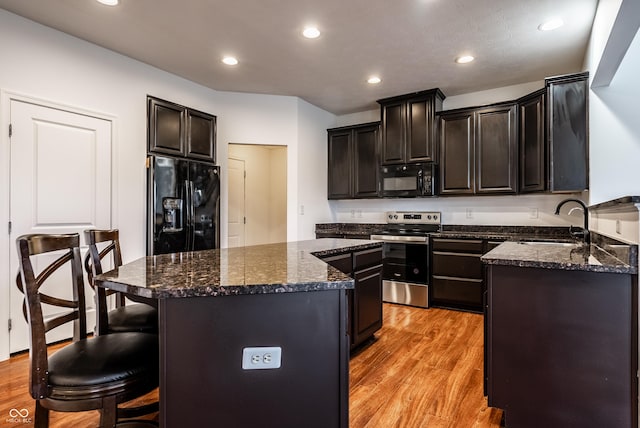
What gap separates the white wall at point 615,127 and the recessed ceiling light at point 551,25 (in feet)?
0.75

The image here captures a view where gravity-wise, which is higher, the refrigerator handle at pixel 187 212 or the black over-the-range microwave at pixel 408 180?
the black over-the-range microwave at pixel 408 180

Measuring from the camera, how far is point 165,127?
3619mm

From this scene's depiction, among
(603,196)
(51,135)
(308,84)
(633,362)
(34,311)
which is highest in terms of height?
(308,84)

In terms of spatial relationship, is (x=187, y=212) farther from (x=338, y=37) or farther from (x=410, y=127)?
(x=410, y=127)

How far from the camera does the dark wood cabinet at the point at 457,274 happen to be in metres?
3.79

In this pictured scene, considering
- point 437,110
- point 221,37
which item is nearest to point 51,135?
point 221,37

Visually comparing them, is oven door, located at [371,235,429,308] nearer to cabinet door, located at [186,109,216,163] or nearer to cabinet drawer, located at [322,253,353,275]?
cabinet drawer, located at [322,253,353,275]

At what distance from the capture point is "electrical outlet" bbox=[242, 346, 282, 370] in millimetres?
1109

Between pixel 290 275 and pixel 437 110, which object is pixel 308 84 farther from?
pixel 290 275

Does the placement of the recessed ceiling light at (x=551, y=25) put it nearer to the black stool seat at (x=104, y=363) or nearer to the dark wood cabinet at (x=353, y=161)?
the dark wood cabinet at (x=353, y=161)

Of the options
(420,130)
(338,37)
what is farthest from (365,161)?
(338,37)

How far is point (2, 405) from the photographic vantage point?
6.40 ft

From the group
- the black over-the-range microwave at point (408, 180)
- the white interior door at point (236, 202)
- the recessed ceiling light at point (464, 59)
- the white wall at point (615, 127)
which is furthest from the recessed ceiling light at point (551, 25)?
the white interior door at point (236, 202)

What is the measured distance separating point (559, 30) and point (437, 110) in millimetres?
1590
